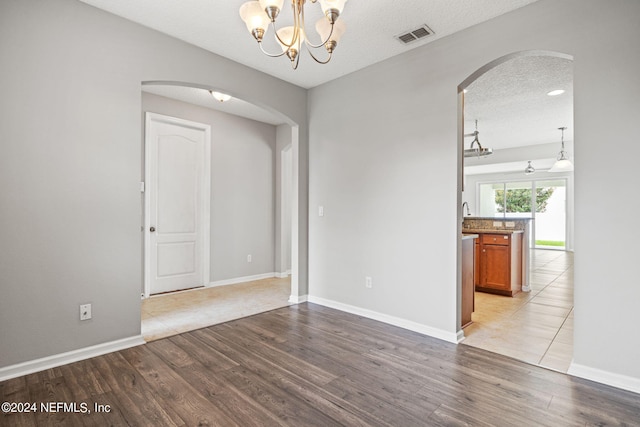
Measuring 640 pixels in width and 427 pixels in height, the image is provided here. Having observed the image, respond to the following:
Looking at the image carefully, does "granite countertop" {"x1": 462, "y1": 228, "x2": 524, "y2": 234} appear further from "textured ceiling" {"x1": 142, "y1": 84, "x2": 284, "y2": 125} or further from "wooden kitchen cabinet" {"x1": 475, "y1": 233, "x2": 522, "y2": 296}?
"textured ceiling" {"x1": 142, "y1": 84, "x2": 284, "y2": 125}

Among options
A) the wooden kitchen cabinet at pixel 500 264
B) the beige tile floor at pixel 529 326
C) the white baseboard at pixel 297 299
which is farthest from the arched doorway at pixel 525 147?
the white baseboard at pixel 297 299

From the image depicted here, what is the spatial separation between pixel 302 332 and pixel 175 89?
345 centimetres

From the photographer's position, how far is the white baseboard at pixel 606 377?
81.6 inches

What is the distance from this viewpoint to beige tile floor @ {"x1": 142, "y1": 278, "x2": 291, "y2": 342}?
3287 mm

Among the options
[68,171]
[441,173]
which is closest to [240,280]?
[68,171]

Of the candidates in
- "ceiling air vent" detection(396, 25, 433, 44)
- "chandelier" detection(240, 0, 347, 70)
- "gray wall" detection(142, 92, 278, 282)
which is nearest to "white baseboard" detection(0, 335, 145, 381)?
"gray wall" detection(142, 92, 278, 282)

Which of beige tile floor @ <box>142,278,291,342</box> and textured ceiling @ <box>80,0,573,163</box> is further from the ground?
textured ceiling @ <box>80,0,573,163</box>

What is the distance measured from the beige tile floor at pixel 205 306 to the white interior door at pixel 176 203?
Answer: 32cm

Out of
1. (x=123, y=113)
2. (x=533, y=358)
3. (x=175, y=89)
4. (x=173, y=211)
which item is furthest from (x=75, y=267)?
(x=533, y=358)

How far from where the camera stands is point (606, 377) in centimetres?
216

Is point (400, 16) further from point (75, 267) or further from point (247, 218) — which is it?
point (247, 218)

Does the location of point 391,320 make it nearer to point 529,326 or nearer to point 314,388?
point 529,326

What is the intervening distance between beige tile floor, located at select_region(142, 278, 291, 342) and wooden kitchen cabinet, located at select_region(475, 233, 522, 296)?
281 cm

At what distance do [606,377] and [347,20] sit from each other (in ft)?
10.6
